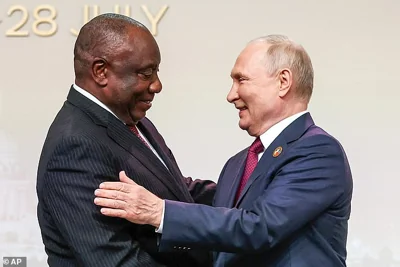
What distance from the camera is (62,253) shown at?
69.6 inches

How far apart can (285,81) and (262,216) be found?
0.44m

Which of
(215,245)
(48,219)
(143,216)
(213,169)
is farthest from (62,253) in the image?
(213,169)

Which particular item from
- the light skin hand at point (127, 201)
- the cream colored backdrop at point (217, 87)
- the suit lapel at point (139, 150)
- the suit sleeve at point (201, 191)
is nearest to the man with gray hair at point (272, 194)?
the light skin hand at point (127, 201)

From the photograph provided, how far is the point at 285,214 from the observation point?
68.2 inches

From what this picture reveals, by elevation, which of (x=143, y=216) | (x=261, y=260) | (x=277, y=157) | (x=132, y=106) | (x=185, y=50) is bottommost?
(x=261, y=260)

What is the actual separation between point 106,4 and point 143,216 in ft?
6.40

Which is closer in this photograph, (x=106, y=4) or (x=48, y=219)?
(x=48, y=219)

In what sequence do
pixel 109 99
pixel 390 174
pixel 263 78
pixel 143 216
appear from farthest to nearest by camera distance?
1. pixel 390 174
2. pixel 263 78
3. pixel 109 99
4. pixel 143 216

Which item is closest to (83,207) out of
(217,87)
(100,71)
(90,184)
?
(90,184)

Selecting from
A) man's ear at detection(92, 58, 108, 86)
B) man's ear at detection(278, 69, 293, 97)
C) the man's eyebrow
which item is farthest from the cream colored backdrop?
man's ear at detection(92, 58, 108, 86)

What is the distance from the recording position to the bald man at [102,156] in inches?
65.5

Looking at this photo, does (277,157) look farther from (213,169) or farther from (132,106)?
(213,169)

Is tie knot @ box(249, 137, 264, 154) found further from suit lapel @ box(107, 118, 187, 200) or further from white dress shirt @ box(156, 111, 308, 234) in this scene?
suit lapel @ box(107, 118, 187, 200)

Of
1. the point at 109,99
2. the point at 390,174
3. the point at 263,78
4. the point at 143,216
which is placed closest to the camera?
the point at 143,216
